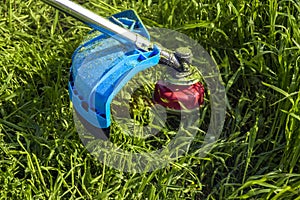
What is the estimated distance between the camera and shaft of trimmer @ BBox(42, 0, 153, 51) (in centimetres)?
192

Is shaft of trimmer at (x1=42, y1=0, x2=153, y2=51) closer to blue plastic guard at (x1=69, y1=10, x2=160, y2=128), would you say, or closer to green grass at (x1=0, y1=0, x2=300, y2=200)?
blue plastic guard at (x1=69, y1=10, x2=160, y2=128)

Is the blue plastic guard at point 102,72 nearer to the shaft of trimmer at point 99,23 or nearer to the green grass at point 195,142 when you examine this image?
the shaft of trimmer at point 99,23

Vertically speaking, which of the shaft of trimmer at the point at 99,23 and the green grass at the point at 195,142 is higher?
the shaft of trimmer at the point at 99,23

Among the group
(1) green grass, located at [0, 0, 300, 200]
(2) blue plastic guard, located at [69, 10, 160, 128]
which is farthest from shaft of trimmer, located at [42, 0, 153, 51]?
(1) green grass, located at [0, 0, 300, 200]

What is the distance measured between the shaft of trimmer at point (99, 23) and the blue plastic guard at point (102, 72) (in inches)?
1.5

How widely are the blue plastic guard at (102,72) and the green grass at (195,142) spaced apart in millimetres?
174

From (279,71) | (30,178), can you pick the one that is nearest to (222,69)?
(279,71)

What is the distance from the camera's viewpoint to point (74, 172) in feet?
6.62

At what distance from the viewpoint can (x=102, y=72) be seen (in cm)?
196

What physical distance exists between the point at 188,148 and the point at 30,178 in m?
0.53

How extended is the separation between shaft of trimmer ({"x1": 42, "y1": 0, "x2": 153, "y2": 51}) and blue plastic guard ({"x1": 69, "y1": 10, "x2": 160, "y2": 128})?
0.12 feet

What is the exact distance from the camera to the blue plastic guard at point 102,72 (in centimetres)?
192

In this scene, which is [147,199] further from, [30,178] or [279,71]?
[279,71]

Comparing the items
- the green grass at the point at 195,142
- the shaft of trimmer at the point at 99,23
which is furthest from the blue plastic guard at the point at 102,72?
the green grass at the point at 195,142
